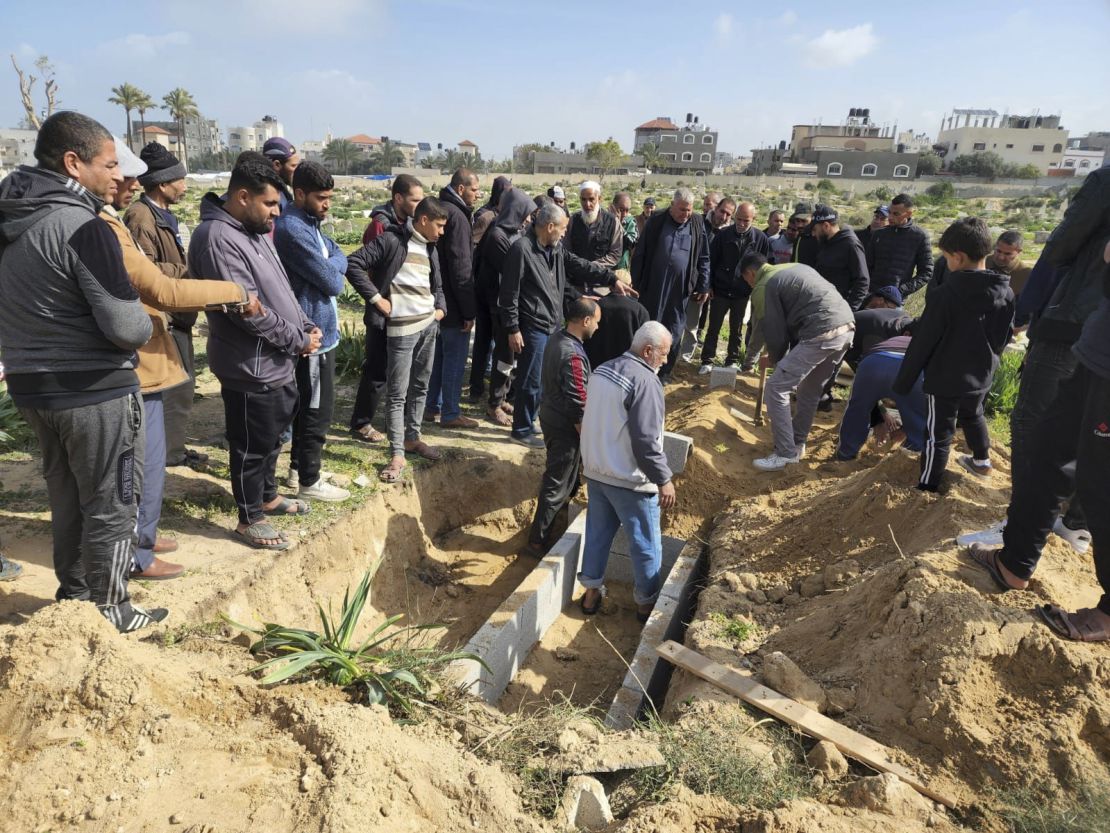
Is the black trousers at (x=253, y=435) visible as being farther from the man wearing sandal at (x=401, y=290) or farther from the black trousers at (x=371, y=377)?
the black trousers at (x=371, y=377)

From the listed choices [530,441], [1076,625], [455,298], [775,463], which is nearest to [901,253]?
[775,463]

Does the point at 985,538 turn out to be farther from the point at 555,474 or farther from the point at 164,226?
the point at 164,226

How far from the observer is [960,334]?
13.4ft

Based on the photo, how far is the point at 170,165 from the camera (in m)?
4.31

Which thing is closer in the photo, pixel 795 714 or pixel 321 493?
pixel 795 714

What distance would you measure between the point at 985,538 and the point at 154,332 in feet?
14.5

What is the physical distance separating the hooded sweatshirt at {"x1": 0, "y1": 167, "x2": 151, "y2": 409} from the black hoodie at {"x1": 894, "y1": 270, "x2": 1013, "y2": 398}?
4.26 meters

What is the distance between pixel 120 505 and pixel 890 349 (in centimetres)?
526

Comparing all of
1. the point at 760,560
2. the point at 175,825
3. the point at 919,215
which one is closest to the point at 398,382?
the point at 760,560

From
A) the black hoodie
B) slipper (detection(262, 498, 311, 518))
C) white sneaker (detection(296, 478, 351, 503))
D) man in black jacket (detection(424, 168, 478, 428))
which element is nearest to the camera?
the black hoodie

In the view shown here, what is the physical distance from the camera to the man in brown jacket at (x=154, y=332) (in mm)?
3004

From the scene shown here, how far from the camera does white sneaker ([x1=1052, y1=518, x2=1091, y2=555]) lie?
3557 millimetres

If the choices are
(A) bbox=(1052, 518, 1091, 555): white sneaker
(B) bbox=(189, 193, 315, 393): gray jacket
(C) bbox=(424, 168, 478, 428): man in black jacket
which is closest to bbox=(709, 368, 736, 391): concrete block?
(C) bbox=(424, 168, 478, 428): man in black jacket

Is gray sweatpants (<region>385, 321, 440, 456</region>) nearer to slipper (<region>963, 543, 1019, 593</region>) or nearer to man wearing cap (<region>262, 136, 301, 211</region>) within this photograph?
man wearing cap (<region>262, 136, 301, 211</region>)
